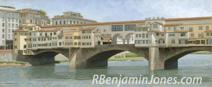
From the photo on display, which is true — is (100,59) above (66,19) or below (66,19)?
below

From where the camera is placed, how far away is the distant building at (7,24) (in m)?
115

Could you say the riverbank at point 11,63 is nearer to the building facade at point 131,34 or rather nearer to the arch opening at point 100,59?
the building facade at point 131,34

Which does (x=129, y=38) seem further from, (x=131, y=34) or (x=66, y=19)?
(x=66, y=19)

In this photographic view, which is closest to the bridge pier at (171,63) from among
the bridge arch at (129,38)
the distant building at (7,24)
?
the bridge arch at (129,38)

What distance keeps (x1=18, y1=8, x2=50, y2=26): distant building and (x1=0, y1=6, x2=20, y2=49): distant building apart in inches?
107

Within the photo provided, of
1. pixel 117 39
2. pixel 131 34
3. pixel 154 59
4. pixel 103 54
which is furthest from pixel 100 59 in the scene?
pixel 154 59

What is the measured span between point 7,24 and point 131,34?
44.6 metres

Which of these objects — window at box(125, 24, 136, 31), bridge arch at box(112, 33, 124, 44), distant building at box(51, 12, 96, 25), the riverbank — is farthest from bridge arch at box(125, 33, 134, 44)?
distant building at box(51, 12, 96, 25)

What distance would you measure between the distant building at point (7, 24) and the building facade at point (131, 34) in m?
19.7

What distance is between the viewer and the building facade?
74.2 meters

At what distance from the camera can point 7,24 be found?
117 meters

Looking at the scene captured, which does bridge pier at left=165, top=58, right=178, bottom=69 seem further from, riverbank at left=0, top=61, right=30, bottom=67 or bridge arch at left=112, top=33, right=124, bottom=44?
riverbank at left=0, top=61, right=30, bottom=67

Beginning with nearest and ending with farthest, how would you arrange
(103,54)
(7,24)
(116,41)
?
(103,54) → (116,41) → (7,24)

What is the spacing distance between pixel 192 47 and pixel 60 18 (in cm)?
6398
